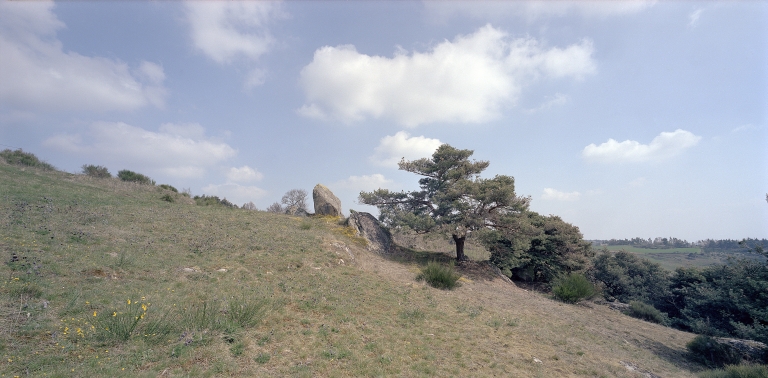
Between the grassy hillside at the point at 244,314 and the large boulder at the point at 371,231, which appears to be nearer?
the grassy hillside at the point at 244,314

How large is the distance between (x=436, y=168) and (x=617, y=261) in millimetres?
18343

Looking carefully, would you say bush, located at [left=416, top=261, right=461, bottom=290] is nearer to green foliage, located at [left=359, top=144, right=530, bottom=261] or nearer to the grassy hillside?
the grassy hillside

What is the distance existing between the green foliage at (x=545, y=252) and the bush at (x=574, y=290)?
2.72 metres

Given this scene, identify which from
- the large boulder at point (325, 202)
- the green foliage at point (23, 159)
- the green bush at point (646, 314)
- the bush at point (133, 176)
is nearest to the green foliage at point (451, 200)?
the large boulder at point (325, 202)

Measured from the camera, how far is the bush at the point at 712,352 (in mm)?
9930

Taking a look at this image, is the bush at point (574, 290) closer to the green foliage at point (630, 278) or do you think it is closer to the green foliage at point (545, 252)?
the green foliage at point (545, 252)

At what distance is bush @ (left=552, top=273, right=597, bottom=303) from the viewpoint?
1533cm

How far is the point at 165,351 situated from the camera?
5020 mm

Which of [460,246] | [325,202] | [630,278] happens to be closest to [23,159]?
[325,202]

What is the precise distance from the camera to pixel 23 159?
24.9m

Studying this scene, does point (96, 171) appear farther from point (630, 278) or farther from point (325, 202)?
point (630, 278)

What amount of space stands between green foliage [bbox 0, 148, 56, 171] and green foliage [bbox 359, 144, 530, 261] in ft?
87.5

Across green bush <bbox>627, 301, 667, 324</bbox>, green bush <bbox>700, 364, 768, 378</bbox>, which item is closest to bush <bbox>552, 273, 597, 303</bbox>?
green bush <bbox>627, 301, 667, 324</bbox>

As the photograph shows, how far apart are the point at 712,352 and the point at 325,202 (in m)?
19.5
